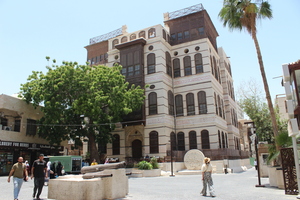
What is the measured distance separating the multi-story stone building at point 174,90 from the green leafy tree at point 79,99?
3.62 metres

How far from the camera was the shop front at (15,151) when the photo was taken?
85.5 feet

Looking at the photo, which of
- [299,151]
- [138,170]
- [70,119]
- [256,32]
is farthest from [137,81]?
[299,151]

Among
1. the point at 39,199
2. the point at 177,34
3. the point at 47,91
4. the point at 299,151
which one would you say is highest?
the point at 177,34

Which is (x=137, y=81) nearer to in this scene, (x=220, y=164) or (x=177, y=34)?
(x=177, y=34)

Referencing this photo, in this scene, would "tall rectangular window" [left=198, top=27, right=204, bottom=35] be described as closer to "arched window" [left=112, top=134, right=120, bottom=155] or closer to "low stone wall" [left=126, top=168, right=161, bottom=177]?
"arched window" [left=112, top=134, right=120, bottom=155]

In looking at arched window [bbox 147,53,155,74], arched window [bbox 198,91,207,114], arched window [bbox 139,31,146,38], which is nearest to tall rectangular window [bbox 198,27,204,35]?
arched window [bbox 147,53,155,74]

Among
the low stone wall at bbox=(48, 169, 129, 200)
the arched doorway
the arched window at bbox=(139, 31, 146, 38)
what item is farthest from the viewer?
the arched window at bbox=(139, 31, 146, 38)

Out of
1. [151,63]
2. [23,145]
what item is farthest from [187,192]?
[23,145]

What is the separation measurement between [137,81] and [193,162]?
1115 cm

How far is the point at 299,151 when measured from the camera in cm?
1072

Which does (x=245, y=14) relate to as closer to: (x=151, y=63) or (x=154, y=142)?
(x=151, y=63)

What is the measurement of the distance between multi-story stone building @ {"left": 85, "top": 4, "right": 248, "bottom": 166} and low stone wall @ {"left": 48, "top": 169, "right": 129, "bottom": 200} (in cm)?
1784

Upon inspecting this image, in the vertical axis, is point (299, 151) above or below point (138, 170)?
above

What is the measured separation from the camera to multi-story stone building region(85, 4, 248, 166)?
28438 mm
